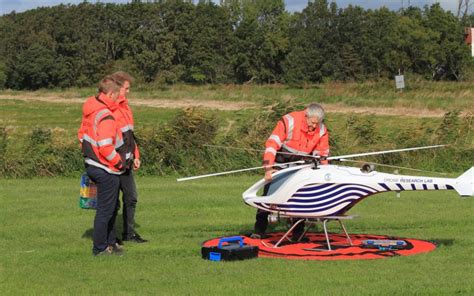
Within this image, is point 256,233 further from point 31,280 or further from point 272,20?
point 272,20

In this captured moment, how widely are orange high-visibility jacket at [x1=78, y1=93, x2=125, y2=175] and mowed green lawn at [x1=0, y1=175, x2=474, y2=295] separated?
1.09 meters

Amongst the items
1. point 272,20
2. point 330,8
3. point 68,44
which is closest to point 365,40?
point 330,8

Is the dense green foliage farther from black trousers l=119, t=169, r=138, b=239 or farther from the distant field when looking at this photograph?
the distant field

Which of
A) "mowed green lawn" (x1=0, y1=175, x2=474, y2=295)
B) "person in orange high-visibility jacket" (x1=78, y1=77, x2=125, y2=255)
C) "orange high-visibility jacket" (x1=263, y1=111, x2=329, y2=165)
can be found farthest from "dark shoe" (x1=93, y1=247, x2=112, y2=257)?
"orange high-visibility jacket" (x1=263, y1=111, x2=329, y2=165)

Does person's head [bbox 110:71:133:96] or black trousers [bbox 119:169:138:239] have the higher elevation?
person's head [bbox 110:71:133:96]

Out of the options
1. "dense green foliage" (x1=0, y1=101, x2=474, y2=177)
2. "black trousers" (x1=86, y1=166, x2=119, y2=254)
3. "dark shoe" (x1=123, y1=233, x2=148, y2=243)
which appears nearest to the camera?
"black trousers" (x1=86, y1=166, x2=119, y2=254)

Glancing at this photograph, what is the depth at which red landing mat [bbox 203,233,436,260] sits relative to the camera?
31.3ft

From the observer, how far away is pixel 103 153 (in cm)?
931

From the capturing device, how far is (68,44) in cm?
8869

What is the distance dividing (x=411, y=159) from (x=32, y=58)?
6877 cm

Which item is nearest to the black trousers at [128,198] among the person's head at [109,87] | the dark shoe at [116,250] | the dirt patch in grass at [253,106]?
the dark shoe at [116,250]

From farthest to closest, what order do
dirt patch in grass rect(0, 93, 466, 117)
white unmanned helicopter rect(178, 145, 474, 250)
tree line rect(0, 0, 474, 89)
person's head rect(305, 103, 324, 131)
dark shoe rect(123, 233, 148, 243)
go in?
tree line rect(0, 0, 474, 89), dirt patch in grass rect(0, 93, 466, 117), dark shoe rect(123, 233, 148, 243), person's head rect(305, 103, 324, 131), white unmanned helicopter rect(178, 145, 474, 250)

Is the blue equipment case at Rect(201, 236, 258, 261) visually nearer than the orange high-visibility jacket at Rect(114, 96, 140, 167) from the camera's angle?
Yes

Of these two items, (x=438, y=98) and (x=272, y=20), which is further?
(x=272, y=20)
